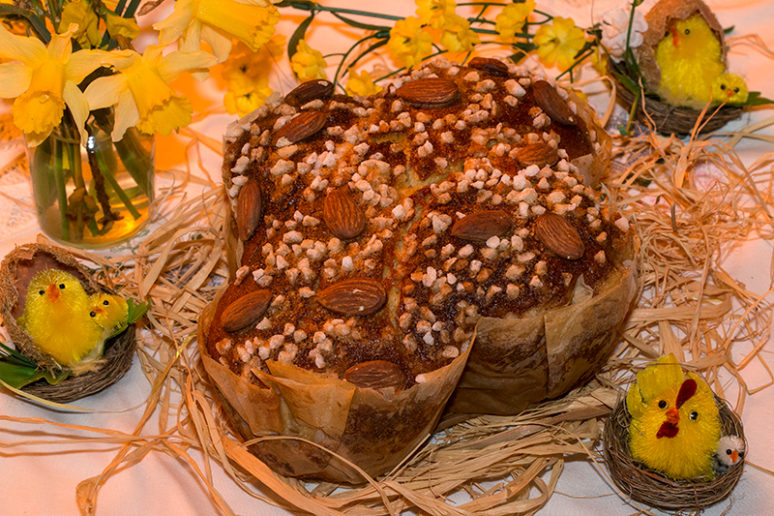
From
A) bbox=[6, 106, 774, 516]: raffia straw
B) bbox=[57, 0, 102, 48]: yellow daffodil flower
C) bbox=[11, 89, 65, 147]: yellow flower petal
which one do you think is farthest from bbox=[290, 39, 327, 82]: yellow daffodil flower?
bbox=[11, 89, 65, 147]: yellow flower petal

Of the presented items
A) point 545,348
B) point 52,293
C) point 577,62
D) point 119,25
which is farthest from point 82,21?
point 577,62

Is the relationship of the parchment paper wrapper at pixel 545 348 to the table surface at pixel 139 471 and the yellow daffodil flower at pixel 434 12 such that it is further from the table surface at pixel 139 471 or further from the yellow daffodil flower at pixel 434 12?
the yellow daffodil flower at pixel 434 12

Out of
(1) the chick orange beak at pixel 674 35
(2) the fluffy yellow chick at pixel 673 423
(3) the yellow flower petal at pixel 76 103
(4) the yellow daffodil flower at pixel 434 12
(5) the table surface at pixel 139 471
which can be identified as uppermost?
(3) the yellow flower petal at pixel 76 103

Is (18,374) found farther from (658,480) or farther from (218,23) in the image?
(658,480)

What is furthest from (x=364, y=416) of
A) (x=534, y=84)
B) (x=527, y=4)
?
(x=527, y=4)

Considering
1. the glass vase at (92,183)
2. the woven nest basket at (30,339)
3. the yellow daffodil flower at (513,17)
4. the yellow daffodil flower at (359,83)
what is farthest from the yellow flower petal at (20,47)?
the yellow daffodil flower at (513,17)

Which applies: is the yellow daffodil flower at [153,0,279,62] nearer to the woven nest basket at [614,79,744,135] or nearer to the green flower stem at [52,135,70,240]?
the green flower stem at [52,135,70,240]
